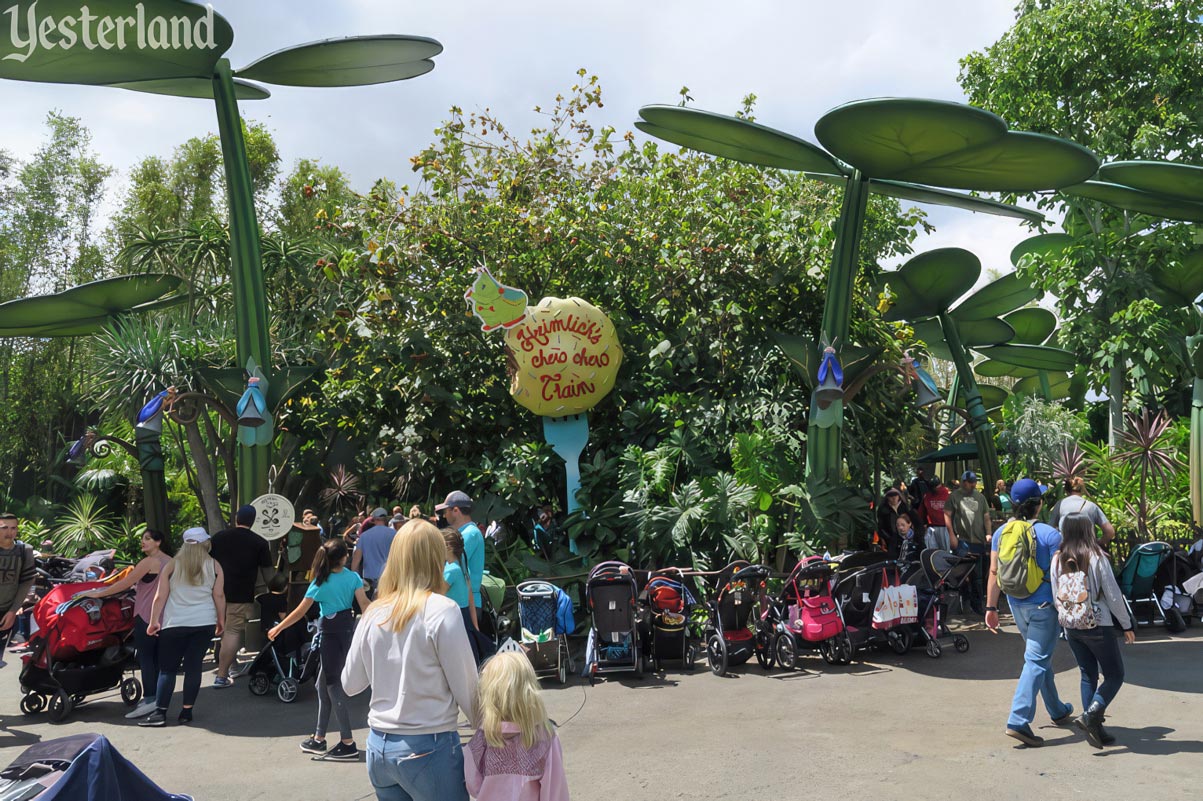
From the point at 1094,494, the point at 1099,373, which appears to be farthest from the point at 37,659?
the point at 1099,373

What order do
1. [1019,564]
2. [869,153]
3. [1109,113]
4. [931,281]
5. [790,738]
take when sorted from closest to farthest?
1. [1019,564]
2. [790,738]
3. [869,153]
4. [931,281]
5. [1109,113]

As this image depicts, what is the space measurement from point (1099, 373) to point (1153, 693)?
1342 cm

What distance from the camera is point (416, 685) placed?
3.30 m

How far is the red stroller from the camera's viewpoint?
25.9ft

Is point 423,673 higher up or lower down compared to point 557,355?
lower down

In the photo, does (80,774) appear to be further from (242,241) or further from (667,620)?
(242,241)

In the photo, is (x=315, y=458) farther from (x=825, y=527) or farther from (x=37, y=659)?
(x=825, y=527)

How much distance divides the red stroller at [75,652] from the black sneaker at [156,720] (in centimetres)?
75

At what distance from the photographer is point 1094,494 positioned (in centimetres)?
1723

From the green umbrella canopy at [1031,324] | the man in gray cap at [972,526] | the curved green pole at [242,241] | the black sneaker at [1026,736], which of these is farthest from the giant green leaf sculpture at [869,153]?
the green umbrella canopy at [1031,324]

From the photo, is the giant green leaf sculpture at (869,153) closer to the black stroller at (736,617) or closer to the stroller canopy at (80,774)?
the black stroller at (736,617)

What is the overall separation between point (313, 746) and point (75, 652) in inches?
106

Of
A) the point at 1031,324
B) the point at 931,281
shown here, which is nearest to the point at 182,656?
the point at 931,281

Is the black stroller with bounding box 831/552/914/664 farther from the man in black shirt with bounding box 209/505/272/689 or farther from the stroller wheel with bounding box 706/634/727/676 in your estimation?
the man in black shirt with bounding box 209/505/272/689
